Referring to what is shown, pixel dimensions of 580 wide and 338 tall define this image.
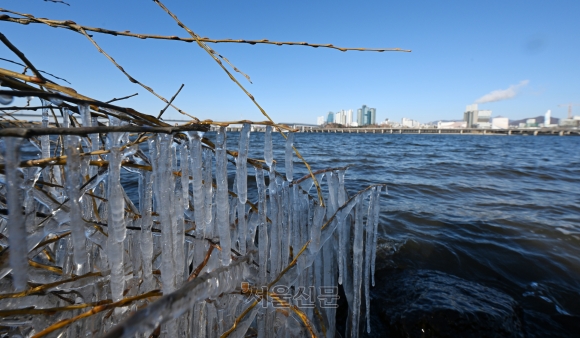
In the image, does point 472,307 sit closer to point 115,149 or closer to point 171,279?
point 171,279

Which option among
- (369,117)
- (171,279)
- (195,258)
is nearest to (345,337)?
A: (195,258)

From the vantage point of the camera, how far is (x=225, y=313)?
53.9 inches

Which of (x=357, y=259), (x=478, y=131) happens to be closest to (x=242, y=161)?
(x=357, y=259)

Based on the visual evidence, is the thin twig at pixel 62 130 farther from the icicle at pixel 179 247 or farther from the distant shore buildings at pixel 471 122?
the distant shore buildings at pixel 471 122

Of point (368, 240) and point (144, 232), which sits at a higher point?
point (144, 232)

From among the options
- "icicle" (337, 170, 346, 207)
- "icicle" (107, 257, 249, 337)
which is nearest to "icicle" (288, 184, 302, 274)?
"icicle" (337, 170, 346, 207)

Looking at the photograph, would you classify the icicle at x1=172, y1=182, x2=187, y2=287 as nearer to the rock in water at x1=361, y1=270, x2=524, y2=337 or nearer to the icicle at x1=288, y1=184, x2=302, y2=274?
the icicle at x1=288, y1=184, x2=302, y2=274

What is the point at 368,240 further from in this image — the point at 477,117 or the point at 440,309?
the point at 477,117

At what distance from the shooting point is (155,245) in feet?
5.63

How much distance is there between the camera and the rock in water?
2.34 metres

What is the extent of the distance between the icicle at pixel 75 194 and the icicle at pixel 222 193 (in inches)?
17.2

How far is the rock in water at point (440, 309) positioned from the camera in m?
2.34

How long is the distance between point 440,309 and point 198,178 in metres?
2.62

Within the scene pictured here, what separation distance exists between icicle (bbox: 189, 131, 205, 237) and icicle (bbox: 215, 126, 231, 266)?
63mm
